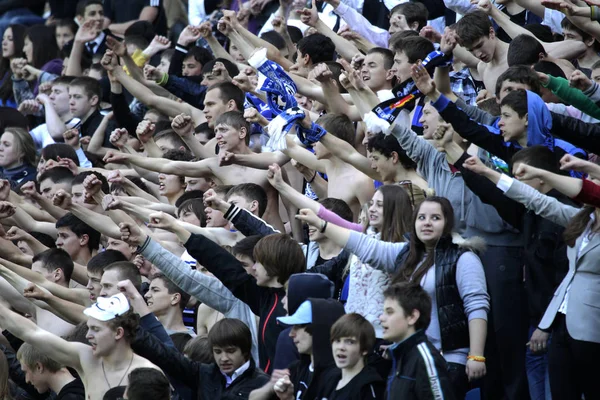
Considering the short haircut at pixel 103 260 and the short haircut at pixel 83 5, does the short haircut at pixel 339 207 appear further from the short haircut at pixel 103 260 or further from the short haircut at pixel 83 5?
the short haircut at pixel 83 5

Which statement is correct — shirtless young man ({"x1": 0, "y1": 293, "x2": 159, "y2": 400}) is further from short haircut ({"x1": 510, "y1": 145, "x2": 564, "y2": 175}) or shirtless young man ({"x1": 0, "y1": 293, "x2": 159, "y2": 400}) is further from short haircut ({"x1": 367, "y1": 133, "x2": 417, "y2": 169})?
short haircut ({"x1": 510, "y1": 145, "x2": 564, "y2": 175})

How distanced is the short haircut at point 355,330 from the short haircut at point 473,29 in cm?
355

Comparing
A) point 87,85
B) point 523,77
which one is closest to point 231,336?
point 523,77

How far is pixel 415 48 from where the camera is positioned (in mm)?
8453

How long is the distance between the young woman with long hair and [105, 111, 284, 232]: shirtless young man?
2565mm

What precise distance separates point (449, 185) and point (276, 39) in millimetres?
4252

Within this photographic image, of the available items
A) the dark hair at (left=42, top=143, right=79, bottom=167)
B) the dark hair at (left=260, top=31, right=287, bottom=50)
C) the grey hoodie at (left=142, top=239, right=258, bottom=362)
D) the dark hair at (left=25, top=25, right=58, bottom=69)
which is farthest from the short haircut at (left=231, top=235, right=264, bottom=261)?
the dark hair at (left=25, top=25, right=58, bottom=69)

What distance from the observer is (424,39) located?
8.56 meters

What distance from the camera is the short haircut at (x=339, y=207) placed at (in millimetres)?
7656

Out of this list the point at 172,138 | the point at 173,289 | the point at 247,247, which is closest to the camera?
the point at 247,247

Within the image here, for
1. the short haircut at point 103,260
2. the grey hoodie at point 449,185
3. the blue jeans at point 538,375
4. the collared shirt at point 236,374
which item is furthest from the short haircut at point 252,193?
the blue jeans at point 538,375

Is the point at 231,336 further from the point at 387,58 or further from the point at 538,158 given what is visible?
the point at 387,58

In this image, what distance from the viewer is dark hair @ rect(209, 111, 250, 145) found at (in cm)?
893

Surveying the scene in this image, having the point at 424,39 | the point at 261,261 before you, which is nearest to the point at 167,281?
the point at 261,261
